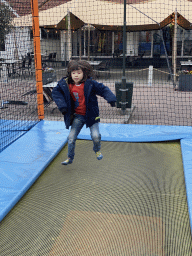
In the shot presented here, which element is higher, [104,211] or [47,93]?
[47,93]

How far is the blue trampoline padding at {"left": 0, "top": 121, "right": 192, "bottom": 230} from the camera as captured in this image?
280cm

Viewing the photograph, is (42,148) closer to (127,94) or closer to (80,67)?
(80,67)

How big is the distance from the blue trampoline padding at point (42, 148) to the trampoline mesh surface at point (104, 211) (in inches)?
3.3

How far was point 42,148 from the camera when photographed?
3.78 metres

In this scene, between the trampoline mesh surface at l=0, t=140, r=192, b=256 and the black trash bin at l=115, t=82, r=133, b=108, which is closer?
the trampoline mesh surface at l=0, t=140, r=192, b=256

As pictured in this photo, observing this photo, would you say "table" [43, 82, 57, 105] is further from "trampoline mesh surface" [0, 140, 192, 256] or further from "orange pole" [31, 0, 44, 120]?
"trampoline mesh surface" [0, 140, 192, 256]

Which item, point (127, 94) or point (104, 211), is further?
point (127, 94)

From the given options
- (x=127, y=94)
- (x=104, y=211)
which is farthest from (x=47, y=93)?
Answer: (x=104, y=211)

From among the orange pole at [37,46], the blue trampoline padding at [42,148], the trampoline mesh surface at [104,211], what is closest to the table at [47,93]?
the orange pole at [37,46]

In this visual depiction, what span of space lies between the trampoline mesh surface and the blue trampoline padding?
0.28 ft

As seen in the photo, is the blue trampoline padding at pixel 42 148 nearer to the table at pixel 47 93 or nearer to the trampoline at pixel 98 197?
the trampoline at pixel 98 197

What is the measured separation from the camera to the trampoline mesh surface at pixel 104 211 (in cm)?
205

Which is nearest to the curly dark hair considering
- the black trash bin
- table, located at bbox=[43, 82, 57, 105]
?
the black trash bin

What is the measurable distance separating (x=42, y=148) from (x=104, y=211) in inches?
62.6
